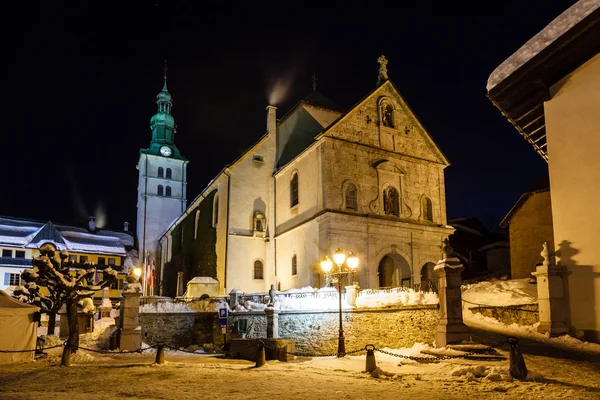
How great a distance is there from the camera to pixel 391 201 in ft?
114

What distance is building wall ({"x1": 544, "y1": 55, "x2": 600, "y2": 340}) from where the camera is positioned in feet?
51.1

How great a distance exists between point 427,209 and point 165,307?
19.3 meters

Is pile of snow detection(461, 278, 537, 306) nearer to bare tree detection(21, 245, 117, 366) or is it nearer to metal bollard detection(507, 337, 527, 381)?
metal bollard detection(507, 337, 527, 381)

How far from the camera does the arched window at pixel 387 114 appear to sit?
3581 centimetres

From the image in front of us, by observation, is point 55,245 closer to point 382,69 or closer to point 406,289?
point 382,69

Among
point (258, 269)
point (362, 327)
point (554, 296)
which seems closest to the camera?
point (554, 296)

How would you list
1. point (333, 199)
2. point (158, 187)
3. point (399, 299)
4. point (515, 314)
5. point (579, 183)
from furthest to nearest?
1. point (158, 187)
2. point (333, 199)
3. point (399, 299)
4. point (515, 314)
5. point (579, 183)

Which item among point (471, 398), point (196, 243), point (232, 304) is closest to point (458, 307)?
point (471, 398)

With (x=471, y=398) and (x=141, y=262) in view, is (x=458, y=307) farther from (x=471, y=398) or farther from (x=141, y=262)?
(x=141, y=262)

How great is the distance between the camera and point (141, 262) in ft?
211

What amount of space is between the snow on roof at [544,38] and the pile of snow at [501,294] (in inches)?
392

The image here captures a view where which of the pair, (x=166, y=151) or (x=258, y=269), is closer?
(x=258, y=269)

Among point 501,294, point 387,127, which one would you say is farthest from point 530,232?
point 387,127

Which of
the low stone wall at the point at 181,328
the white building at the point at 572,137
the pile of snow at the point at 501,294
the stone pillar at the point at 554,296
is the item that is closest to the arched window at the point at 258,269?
the low stone wall at the point at 181,328
